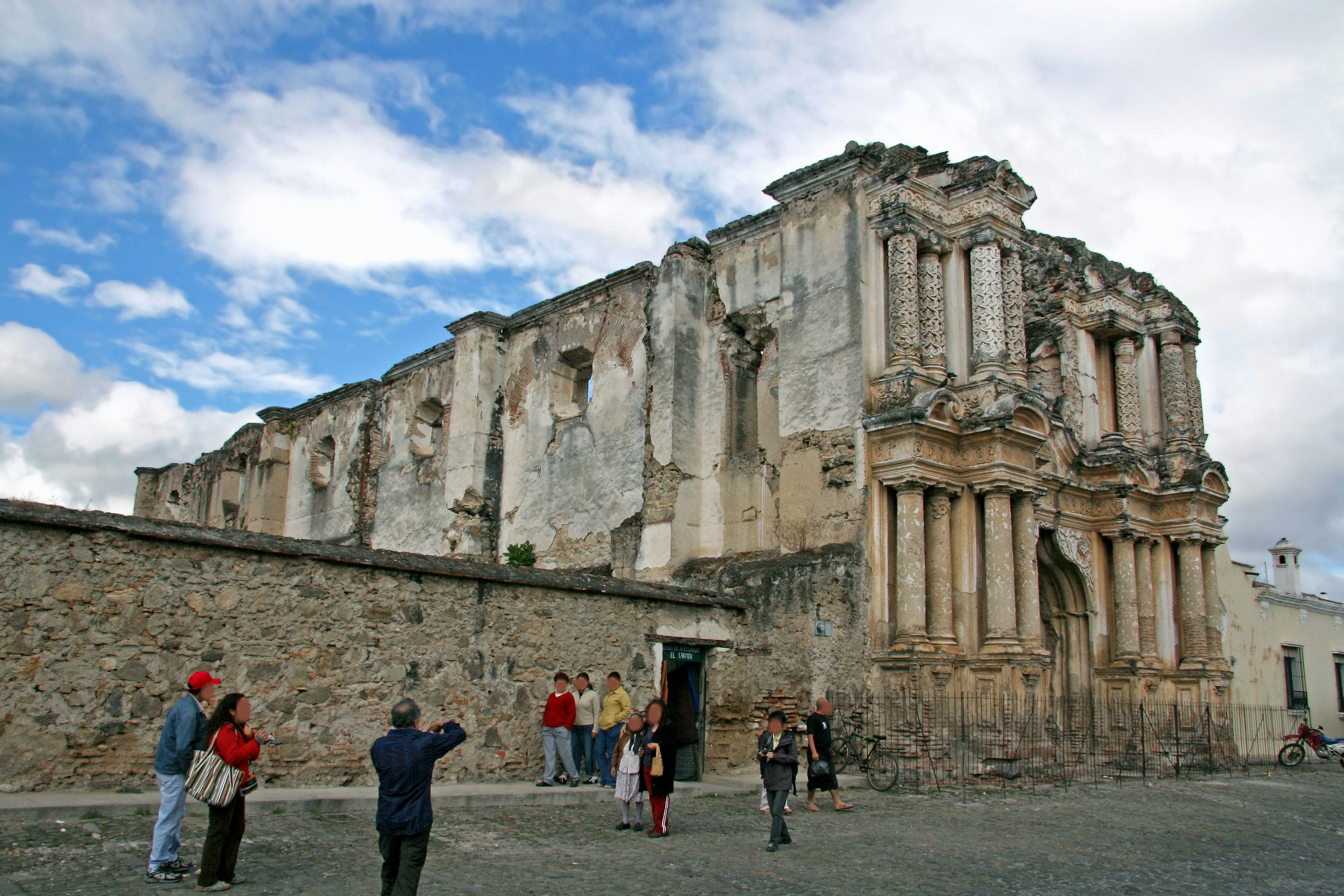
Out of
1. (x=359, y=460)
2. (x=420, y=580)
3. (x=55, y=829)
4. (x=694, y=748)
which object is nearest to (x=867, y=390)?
(x=694, y=748)

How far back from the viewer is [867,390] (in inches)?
617

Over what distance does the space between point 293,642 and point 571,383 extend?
37.6 feet

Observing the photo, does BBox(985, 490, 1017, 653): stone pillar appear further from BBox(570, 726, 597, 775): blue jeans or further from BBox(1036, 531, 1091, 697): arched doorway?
BBox(570, 726, 597, 775): blue jeans

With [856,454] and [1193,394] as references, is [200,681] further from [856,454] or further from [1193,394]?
[1193,394]

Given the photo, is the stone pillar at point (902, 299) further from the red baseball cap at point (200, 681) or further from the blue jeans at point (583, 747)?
the red baseball cap at point (200, 681)

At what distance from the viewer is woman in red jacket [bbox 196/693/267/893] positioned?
653cm

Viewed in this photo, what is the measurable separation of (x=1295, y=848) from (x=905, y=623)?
5776mm

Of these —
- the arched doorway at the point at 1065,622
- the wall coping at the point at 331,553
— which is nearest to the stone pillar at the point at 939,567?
the wall coping at the point at 331,553

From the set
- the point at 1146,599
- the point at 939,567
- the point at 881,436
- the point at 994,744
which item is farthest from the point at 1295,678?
the point at 881,436

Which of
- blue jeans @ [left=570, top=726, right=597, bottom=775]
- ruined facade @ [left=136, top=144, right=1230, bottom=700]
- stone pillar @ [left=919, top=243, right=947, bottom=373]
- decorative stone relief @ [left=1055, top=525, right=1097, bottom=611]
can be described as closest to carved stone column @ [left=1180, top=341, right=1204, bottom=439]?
ruined facade @ [left=136, top=144, right=1230, bottom=700]

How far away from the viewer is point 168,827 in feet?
21.9

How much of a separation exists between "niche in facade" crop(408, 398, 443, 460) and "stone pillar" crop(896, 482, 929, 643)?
1217cm

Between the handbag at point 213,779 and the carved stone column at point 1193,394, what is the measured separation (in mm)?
19483

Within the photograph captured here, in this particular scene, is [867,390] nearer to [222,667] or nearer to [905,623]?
[905,623]
